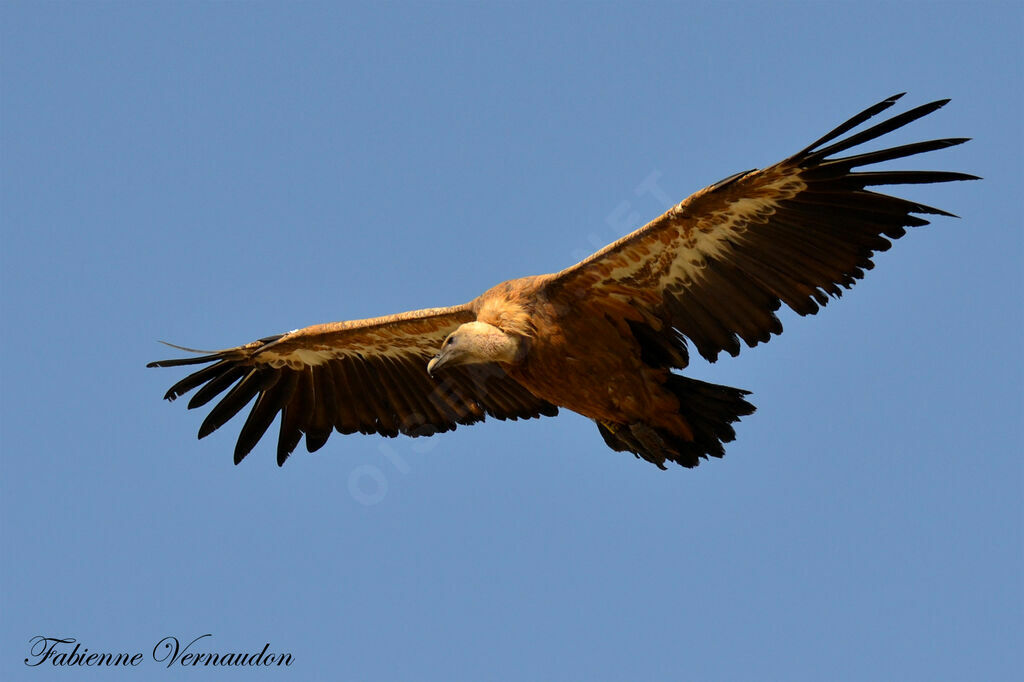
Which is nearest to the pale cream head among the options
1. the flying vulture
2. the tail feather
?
the flying vulture

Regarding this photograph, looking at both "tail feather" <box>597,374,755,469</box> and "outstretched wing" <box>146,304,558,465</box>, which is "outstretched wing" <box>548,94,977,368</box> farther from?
"outstretched wing" <box>146,304,558,465</box>

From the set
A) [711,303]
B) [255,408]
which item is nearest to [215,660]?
[255,408]

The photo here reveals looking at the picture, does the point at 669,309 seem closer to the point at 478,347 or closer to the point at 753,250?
the point at 753,250

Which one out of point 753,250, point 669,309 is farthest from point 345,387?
point 753,250

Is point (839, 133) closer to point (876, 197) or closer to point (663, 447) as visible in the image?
point (876, 197)

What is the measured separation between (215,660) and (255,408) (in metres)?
2.16

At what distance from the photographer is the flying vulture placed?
28.3 feet

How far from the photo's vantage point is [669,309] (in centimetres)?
945

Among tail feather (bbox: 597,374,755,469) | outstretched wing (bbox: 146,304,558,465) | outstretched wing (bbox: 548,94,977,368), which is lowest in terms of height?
outstretched wing (bbox: 146,304,558,465)

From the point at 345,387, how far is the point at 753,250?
4.01 metres

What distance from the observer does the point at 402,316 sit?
10547 mm

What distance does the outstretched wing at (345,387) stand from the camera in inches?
427

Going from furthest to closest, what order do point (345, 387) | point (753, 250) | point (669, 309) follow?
point (345, 387) → point (669, 309) → point (753, 250)

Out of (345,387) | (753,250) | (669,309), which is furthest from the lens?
(345,387)
